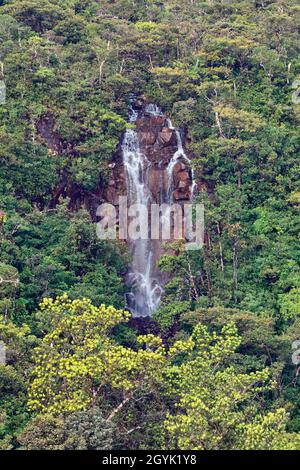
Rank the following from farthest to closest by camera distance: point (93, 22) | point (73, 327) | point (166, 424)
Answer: point (93, 22), point (73, 327), point (166, 424)

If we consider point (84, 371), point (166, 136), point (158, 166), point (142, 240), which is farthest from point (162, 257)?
point (84, 371)

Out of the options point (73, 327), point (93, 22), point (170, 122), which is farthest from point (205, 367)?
A: point (93, 22)

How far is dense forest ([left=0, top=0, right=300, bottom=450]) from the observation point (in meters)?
19.2

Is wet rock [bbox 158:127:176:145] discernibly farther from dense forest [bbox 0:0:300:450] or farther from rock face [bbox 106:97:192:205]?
dense forest [bbox 0:0:300:450]

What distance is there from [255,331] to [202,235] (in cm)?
477

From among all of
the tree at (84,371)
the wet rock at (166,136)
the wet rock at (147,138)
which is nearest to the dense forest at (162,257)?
the tree at (84,371)

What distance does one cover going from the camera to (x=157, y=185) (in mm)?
27875

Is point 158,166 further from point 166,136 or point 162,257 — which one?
point 162,257

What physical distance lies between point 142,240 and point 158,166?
8.46 ft

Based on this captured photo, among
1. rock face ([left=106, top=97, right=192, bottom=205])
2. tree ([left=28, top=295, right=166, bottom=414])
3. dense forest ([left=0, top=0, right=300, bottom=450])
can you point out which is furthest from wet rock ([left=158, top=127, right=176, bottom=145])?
tree ([left=28, top=295, right=166, bottom=414])

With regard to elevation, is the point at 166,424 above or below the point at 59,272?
below

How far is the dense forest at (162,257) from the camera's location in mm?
19219

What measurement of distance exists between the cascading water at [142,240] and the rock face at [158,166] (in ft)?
0.23

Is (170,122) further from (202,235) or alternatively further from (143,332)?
(143,332)
